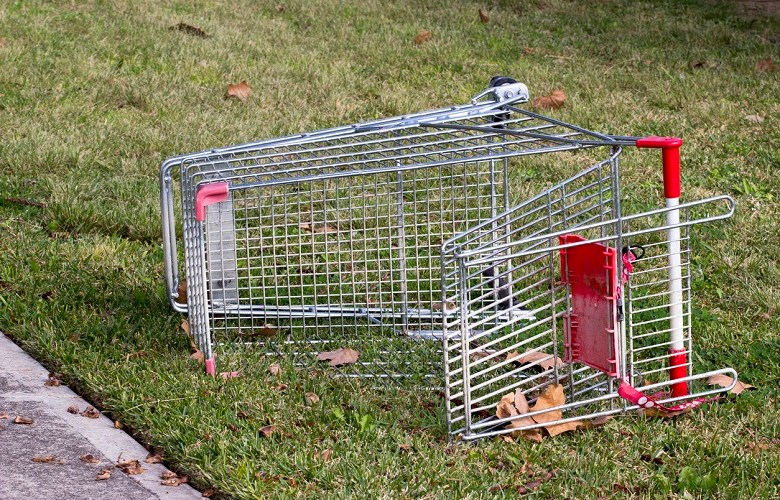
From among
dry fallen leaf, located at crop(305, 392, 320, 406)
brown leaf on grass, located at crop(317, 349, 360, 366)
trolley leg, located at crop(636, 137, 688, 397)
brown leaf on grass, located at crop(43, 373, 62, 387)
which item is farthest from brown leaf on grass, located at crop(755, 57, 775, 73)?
brown leaf on grass, located at crop(43, 373, 62, 387)

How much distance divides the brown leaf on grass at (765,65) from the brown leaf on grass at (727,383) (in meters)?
4.67

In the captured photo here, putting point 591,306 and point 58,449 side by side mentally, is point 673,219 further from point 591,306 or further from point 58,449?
point 58,449

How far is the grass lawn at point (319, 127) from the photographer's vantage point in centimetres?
318

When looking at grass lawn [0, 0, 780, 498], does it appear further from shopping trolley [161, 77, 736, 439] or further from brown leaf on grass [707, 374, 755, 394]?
shopping trolley [161, 77, 736, 439]

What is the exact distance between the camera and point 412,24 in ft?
29.7

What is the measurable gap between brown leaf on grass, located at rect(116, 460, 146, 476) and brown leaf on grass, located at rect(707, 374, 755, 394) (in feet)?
6.19

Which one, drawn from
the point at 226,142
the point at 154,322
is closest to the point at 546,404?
the point at 154,322

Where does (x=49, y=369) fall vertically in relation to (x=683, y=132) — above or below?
below

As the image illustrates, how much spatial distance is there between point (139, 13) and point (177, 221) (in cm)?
408

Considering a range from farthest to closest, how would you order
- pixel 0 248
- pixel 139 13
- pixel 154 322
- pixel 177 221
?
1. pixel 139 13
2. pixel 177 221
3. pixel 0 248
4. pixel 154 322

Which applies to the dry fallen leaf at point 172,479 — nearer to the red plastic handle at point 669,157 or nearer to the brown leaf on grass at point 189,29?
the red plastic handle at point 669,157

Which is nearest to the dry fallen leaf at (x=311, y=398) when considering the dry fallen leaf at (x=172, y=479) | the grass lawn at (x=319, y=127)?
the grass lawn at (x=319, y=127)

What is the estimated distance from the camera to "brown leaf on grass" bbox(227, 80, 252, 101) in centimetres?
707

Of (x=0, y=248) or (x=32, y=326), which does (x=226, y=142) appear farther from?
(x=32, y=326)
